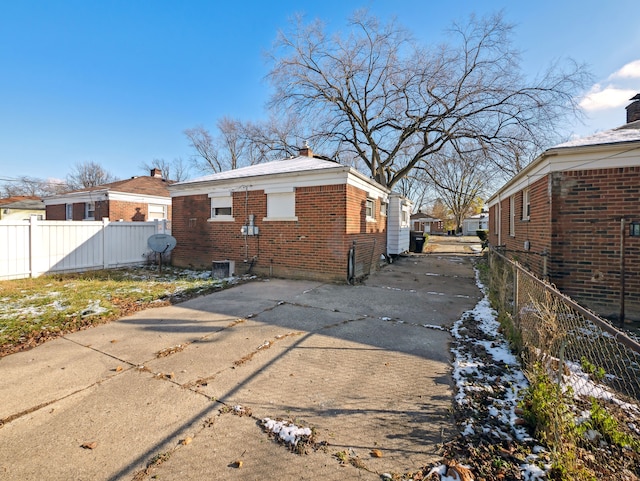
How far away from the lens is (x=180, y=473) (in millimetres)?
2023

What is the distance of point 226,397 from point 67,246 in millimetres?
10222

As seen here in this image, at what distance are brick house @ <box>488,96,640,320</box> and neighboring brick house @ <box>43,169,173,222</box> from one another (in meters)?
18.1

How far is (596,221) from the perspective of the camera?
5777mm

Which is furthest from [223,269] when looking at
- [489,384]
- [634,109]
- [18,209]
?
[18,209]

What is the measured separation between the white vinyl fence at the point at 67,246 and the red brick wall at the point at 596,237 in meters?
13.4

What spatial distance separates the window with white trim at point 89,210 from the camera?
17.2 m

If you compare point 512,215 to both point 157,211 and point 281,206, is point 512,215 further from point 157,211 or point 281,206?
point 157,211

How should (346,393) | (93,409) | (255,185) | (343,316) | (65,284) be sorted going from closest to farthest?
(93,409) < (346,393) < (343,316) < (65,284) < (255,185)

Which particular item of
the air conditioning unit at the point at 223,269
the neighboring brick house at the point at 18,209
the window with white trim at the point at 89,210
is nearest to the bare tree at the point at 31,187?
the neighboring brick house at the point at 18,209

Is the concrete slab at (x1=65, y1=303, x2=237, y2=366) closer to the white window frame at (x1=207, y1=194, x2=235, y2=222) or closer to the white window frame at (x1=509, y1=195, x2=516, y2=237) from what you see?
the white window frame at (x1=207, y1=194, x2=235, y2=222)

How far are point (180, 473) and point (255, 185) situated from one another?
8.40 metres

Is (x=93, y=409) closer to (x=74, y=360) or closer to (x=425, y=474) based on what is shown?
(x=74, y=360)

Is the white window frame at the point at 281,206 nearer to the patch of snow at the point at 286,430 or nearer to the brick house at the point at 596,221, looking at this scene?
the brick house at the point at 596,221

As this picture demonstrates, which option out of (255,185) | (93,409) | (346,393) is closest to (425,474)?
(346,393)
